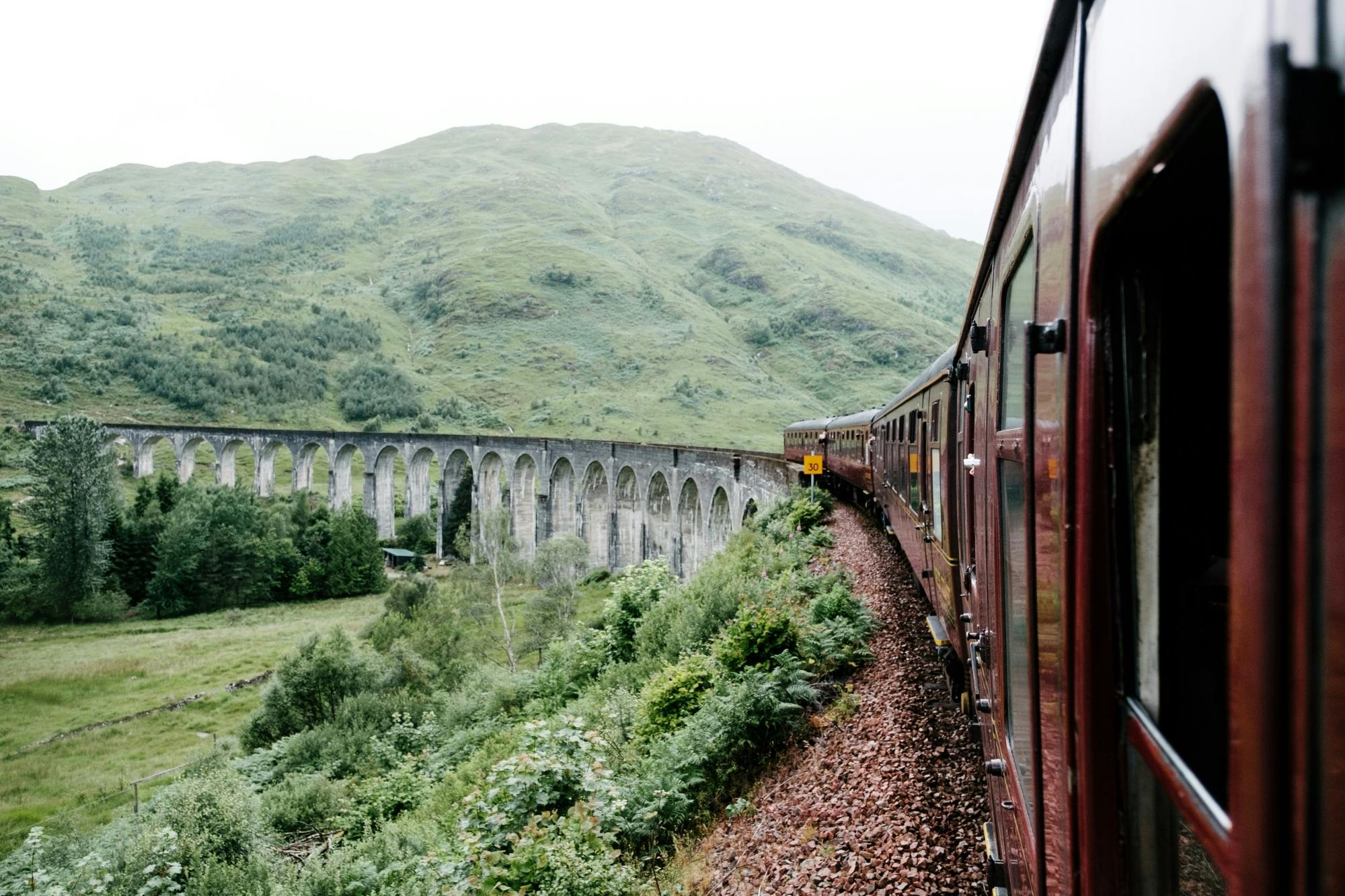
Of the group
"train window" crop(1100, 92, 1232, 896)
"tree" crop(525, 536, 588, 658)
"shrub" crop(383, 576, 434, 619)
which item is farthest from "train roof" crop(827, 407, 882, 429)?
"shrub" crop(383, 576, 434, 619)

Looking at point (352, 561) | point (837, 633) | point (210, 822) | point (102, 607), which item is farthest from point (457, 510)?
point (837, 633)

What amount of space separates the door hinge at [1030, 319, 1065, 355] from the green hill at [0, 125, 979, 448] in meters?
61.6

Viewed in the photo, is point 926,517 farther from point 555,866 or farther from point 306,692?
point 306,692

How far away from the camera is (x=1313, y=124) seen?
24.9 inches

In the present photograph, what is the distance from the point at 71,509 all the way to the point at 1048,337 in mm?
55432

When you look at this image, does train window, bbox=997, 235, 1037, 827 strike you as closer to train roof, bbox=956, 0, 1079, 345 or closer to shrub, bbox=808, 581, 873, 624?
train roof, bbox=956, 0, 1079, 345

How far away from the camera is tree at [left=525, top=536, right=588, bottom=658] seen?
2838 cm

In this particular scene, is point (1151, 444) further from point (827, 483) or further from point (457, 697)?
point (827, 483)

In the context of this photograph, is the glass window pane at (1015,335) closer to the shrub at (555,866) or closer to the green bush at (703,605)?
the shrub at (555,866)

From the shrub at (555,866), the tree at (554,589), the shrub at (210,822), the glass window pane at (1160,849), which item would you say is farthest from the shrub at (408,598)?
the glass window pane at (1160,849)

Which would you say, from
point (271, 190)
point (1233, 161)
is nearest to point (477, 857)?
point (1233, 161)

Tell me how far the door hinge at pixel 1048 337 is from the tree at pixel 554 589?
24.2m

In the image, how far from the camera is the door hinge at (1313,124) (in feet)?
2.02

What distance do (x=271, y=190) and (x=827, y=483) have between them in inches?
8309
